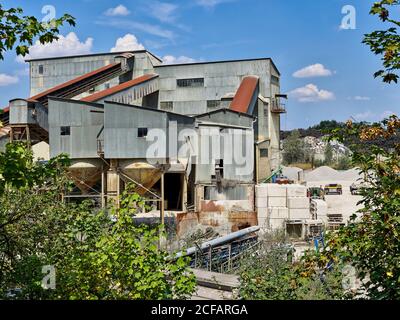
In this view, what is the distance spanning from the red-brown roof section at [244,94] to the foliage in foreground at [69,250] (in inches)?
1013

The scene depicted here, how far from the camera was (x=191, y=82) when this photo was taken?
39.7 metres

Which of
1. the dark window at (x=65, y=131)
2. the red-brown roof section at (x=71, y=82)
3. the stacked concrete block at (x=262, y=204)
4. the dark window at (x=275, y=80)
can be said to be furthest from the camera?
the dark window at (x=275, y=80)

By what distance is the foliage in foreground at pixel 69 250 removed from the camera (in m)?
5.67

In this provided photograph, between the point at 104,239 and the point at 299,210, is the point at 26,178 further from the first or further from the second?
the point at 299,210

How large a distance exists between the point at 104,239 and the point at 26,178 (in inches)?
49.7

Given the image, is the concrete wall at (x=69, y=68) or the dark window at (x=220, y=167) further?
the concrete wall at (x=69, y=68)

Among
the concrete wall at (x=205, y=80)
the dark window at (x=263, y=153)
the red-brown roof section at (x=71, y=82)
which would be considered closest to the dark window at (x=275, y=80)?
the concrete wall at (x=205, y=80)

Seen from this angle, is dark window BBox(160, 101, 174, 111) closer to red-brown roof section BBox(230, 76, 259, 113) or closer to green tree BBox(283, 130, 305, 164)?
red-brown roof section BBox(230, 76, 259, 113)

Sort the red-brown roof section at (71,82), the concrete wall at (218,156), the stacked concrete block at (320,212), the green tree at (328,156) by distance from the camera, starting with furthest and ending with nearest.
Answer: the green tree at (328,156)
the red-brown roof section at (71,82)
the concrete wall at (218,156)
the stacked concrete block at (320,212)

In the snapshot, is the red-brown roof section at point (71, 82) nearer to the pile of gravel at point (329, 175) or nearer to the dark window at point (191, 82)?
the dark window at point (191, 82)

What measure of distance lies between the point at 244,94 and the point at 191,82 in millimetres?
6538

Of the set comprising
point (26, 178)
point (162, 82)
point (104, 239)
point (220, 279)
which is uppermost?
point (162, 82)

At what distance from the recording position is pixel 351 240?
5152 mm

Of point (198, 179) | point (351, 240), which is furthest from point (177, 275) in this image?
point (198, 179)
